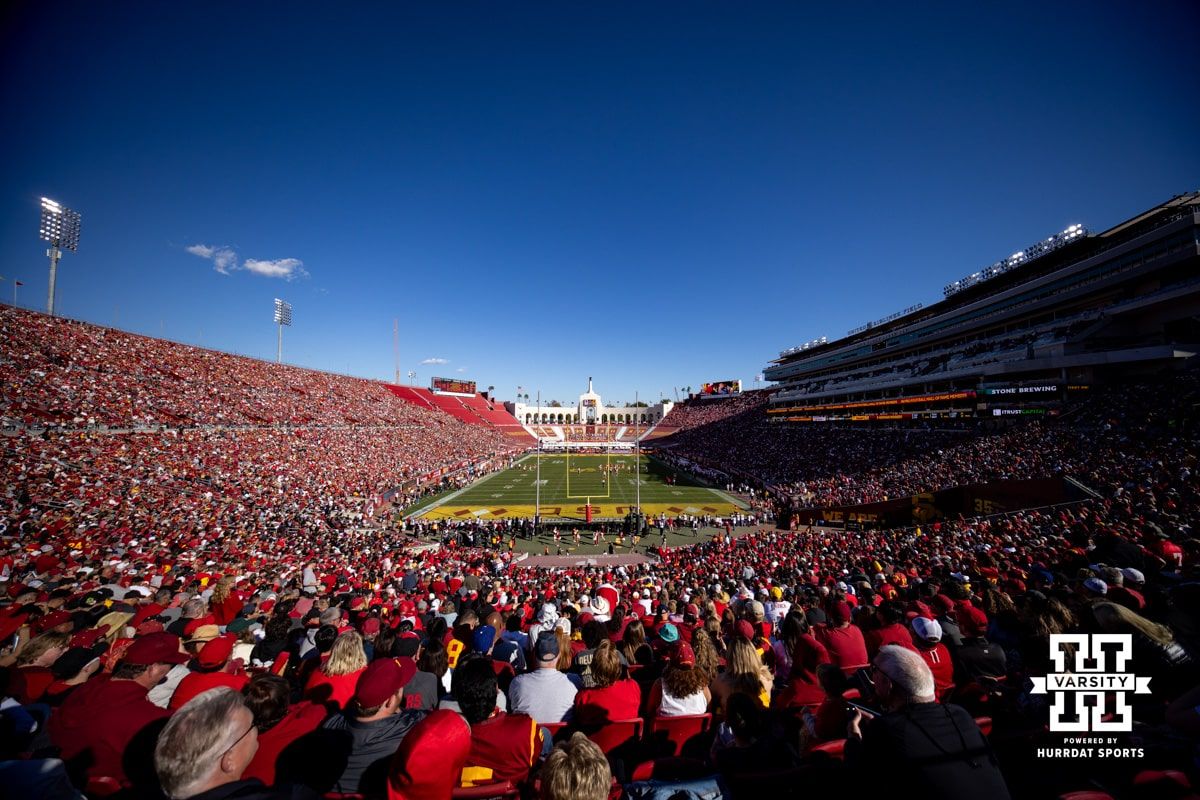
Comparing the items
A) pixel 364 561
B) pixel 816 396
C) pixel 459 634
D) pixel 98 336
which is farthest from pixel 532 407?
pixel 459 634

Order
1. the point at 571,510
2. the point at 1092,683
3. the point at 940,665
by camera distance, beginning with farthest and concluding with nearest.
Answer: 1. the point at 571,510
2. the point at 940,665
3. the point at 1092,683

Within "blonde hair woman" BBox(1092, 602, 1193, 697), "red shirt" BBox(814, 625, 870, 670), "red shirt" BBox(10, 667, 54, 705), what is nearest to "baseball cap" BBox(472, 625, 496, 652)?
"red shirt" BBox(10, 667, 54, 705)

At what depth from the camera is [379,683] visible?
267 cm

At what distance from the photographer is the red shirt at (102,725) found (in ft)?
8.46

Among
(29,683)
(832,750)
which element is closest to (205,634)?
(29,683)

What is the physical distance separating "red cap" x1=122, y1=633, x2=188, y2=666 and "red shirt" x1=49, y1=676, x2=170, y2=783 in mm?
744

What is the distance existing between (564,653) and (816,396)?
60.1 meters

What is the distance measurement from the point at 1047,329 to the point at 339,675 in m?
43.4

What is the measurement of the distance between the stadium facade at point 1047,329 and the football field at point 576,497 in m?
21.1

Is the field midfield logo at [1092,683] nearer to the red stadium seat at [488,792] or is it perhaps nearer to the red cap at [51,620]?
the red stadium seat at [488,792]

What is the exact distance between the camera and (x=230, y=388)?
129 ft

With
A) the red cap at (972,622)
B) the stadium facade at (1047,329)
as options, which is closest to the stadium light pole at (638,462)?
the red cap at (972,622)

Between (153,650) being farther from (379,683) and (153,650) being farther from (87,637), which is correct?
(87,637)

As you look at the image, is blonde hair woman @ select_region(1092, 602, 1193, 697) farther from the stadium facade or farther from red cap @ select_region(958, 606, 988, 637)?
the stadium facade
